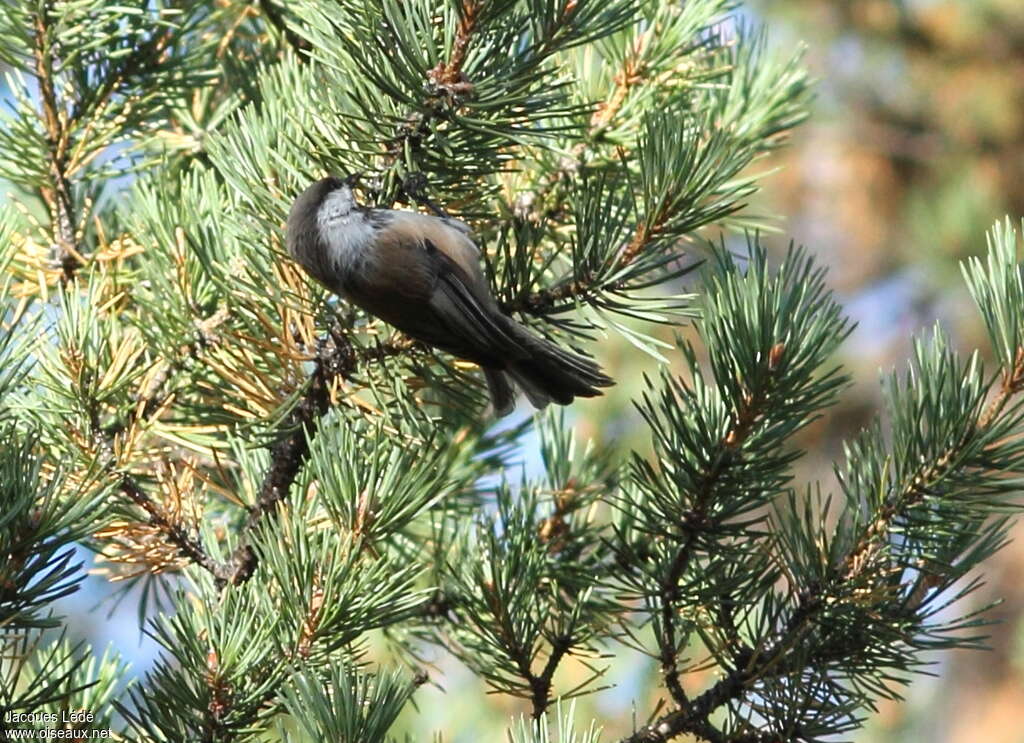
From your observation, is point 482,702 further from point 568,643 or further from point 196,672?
point 196,672

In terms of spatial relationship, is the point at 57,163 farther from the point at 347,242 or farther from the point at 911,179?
the point at 911,179

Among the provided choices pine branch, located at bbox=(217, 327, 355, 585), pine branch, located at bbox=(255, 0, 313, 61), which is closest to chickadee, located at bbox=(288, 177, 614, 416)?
pine branch, located at bbox=(217, 327, 355, 585)

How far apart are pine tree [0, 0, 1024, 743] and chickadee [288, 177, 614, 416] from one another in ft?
0.14

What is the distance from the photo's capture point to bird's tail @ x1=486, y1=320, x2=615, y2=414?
1.75 m

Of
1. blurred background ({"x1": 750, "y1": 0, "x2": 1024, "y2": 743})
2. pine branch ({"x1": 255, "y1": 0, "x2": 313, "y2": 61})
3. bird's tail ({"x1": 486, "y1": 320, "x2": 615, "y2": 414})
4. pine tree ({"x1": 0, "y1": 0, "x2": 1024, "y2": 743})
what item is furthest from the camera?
blurred background ({"x1": 750, "y1": 0, "x2": 1024, "y2": 743})

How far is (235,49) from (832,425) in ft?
18.6

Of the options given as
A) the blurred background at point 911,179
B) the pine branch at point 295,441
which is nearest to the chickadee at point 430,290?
the pine branch at point 295,441

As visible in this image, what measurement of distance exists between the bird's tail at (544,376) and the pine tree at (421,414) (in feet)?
0.18

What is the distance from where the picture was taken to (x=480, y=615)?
1695 mm

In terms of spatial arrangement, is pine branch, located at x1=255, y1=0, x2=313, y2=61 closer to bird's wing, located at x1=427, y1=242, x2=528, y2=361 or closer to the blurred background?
bird's wing, located at x1=427, y1=242, x2=528, y2=361

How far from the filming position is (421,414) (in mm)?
1706

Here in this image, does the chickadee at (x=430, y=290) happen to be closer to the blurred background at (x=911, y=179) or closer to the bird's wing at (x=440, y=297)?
the bird's wing at (x=440, y=297)

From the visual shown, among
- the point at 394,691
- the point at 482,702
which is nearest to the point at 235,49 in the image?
the point at 394,691

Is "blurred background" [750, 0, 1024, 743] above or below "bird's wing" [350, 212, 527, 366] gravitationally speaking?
above
